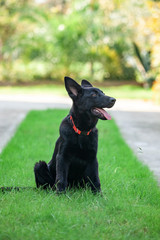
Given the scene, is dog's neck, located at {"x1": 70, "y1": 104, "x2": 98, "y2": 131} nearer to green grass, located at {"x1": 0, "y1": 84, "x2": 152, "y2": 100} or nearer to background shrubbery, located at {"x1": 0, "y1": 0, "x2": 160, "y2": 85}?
green grass, located at {"x1": 0, "y1": 84, "x2": 152, "y2": 100}

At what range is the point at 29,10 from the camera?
2592 centimetres

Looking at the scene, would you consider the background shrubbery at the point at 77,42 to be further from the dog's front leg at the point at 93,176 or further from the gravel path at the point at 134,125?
the dog's front leg at the point at 93,176

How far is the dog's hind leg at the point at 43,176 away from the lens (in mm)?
4520

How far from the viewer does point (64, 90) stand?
23047 millimetres

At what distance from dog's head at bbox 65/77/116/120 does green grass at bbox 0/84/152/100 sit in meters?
15.6

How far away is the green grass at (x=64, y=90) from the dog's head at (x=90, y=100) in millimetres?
15598

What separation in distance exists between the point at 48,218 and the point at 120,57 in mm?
24727

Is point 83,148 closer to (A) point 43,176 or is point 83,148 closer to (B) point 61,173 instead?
(B) point 61,173

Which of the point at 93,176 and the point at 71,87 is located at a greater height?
the point at 71,87

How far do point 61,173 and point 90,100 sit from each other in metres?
0.83

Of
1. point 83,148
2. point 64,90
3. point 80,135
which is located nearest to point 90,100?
point 80,135

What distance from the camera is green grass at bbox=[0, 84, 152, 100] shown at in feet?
69.0

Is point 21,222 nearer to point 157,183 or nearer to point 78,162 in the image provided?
point 78,162

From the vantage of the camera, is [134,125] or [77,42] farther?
→ [77,42]
